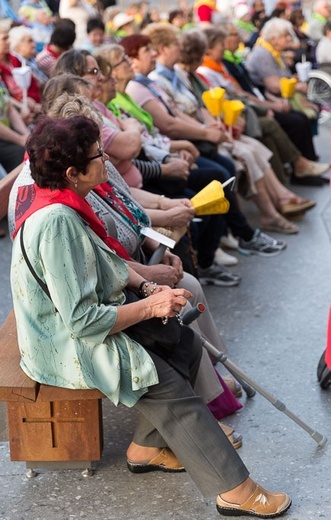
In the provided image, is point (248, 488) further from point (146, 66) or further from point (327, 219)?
point (327, 219)

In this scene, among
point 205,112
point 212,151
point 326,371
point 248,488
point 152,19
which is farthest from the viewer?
point 152,19

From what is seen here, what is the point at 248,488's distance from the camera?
2.84 meters

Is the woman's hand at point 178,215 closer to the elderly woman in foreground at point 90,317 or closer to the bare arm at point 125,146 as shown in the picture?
the bare arm at point 125,146

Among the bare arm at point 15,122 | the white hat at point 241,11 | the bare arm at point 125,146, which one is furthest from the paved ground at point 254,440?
the white hat at point 241,11

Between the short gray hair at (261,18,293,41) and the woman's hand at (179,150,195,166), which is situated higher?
the woman's hand at (179,150,195,166)

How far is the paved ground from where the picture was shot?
2932 millimetres

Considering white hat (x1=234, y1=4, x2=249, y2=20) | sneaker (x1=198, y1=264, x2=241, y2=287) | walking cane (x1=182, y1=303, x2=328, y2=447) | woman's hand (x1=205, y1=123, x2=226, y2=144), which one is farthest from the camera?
white hat (x1=234, y1=4, x2=249, y2=20)

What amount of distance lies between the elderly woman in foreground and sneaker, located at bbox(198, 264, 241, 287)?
91.9 inches

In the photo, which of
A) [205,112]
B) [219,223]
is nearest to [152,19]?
[205,112]

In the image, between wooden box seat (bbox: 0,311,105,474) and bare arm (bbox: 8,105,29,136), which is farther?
bare arm (bbox: 8,105,29,136)

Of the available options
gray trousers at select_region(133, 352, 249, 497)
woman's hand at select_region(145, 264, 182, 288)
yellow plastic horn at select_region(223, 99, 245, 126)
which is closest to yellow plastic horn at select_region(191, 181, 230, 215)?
woman's hand at select_region(145, 264, 182, 288)

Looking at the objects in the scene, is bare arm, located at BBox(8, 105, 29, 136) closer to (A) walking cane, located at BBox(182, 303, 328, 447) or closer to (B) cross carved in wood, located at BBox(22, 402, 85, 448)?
(A) walking cane, located at BBox(182, 303, 328, 447)

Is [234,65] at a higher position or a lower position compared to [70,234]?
lower

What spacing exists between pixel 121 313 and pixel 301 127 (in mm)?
5567
